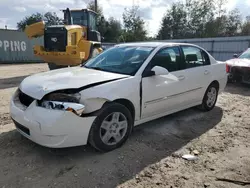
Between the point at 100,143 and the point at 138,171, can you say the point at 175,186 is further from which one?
the point at 100,143

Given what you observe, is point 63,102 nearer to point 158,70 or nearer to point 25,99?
point 25,99

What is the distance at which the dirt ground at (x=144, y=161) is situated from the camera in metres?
2.79

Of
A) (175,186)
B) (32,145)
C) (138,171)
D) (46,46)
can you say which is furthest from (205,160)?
(46,46)

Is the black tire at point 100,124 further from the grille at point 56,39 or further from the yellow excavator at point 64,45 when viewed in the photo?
the grille at point 56,39

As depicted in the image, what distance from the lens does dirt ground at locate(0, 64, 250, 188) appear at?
2785mm

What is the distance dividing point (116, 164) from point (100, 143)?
380mm

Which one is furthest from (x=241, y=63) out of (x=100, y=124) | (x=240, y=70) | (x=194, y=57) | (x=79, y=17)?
(x=79, y=17)

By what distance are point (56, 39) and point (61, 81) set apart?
745 centimetres

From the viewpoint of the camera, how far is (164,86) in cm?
406

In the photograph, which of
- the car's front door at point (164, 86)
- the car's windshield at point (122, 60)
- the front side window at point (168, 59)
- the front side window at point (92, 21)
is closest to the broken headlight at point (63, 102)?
the car's windshield at point (122, 60)

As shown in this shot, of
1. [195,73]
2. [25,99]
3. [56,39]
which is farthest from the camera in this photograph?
[56,39]

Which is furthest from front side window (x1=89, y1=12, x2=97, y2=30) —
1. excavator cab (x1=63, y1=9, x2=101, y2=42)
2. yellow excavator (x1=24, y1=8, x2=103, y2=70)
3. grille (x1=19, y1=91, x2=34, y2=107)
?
grille (x1=19, y1=91, x2=34, y2=107)

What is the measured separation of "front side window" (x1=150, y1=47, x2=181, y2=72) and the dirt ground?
1.16 meters

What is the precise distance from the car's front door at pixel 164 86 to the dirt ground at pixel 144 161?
48cm
